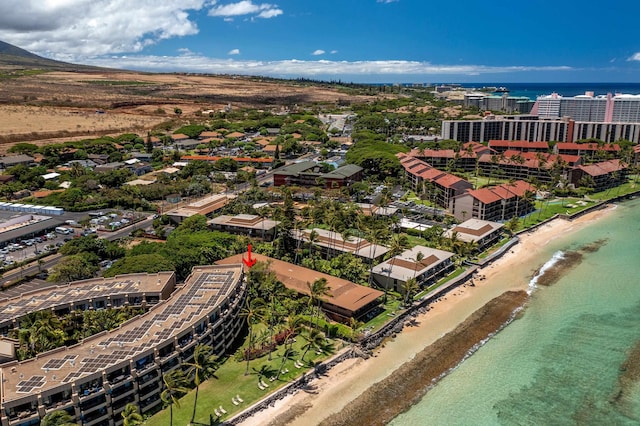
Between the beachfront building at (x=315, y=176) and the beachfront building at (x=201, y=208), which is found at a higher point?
the beachfront building at (x=315, y=176)

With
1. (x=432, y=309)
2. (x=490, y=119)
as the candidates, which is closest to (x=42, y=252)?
(x=432, y=309)

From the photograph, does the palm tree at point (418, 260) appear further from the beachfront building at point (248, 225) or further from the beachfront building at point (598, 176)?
the beachfront building at point (598, 176)

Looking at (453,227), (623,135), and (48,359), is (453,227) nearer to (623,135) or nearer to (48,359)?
(48,359)

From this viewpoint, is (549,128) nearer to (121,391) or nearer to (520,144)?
(520,144)

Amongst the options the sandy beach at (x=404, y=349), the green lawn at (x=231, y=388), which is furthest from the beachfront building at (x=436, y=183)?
the green lawn at (x=231, y=388)

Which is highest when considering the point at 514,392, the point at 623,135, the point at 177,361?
the point at 623,135

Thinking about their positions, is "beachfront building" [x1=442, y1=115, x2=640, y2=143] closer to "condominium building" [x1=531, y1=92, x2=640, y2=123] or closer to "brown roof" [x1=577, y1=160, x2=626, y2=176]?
"condominium building" [x1=531, y1=92, x2=640, y2=123]
